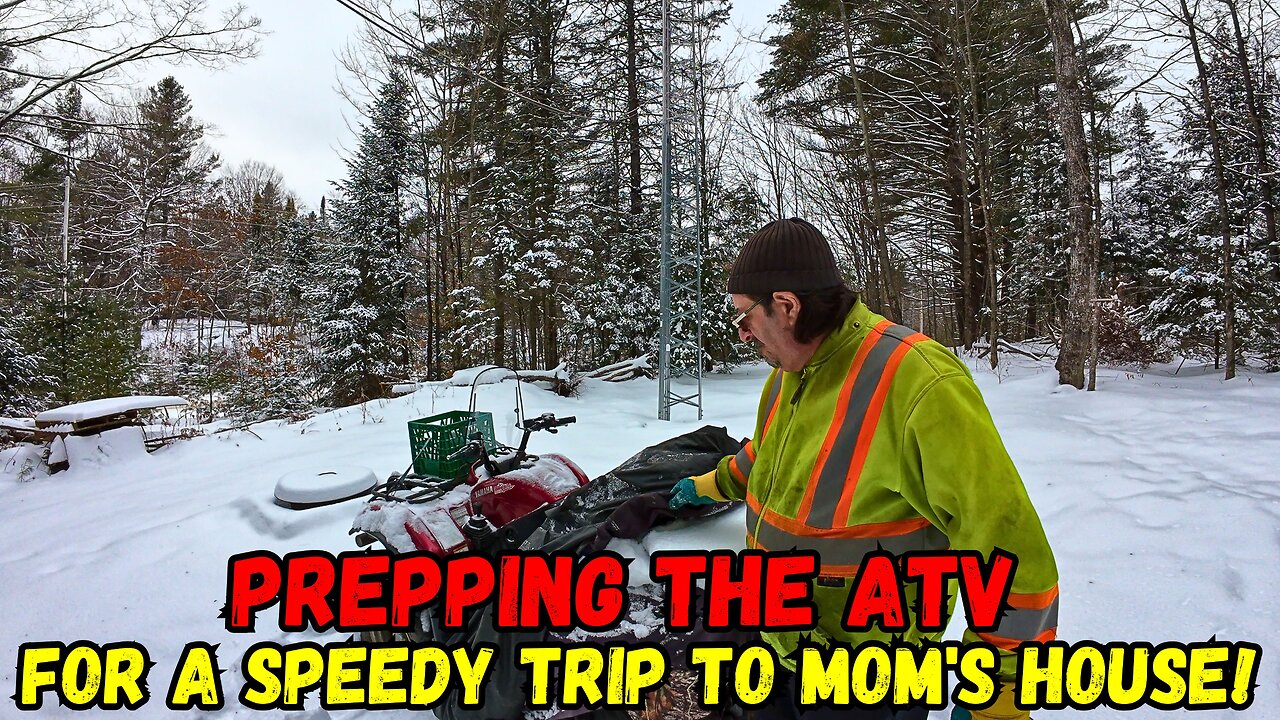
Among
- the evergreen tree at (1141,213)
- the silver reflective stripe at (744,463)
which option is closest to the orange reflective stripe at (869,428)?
the silver reflective stripe at (744,463)

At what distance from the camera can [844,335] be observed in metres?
1.22

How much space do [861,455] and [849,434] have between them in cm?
5

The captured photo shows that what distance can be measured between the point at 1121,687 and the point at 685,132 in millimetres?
11030

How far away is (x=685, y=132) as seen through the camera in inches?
437

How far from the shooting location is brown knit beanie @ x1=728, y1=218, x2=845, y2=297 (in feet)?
4.04

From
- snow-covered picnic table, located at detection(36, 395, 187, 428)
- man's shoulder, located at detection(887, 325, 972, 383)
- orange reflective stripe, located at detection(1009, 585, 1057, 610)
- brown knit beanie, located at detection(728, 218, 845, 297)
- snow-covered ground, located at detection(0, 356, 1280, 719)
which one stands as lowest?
snow-covered ground, located at detection(0, 356, 1280, 719)

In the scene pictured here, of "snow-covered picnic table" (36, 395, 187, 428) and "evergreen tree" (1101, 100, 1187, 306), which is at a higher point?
"evergreen tree" (1101, 100, 1187, 306)

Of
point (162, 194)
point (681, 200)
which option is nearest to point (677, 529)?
point (681, 200)

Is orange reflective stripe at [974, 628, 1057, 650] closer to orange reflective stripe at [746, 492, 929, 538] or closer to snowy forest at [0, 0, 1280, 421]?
orange reflective stripe at [746, 492, 929, 538]

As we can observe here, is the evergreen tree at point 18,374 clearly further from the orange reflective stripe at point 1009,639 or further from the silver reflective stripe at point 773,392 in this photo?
the orange reflective stripe at point 1009,639

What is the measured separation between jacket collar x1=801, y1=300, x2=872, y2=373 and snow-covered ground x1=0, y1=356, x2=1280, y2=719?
1.06m

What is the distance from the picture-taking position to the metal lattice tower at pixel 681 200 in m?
6.72

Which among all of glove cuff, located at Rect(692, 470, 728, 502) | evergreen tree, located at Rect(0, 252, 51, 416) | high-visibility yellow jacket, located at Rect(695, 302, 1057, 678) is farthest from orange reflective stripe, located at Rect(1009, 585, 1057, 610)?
evergreen tree, located at Rect(0, 252, 51, 416)

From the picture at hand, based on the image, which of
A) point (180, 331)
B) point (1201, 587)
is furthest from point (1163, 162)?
point (180, 331)
